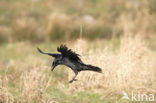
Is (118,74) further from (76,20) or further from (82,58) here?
(76,20)

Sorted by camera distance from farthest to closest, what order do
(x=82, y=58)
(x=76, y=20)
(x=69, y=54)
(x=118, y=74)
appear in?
(x=76, y=20)
(x=82, y=58)
(x=118, y=74)
(x=69, y=54)

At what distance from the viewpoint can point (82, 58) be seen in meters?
8.21

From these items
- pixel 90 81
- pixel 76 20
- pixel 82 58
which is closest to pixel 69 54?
pixel 82 58

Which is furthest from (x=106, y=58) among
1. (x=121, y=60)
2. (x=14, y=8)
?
(x=14, y=8)

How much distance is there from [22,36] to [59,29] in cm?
162

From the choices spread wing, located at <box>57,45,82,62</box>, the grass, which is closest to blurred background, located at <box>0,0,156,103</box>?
the grass

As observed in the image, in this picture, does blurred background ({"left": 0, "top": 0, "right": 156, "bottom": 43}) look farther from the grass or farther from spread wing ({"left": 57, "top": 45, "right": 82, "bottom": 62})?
spread wing ({"left": 57, "top": 45, "right": 82, "bottom": 62})

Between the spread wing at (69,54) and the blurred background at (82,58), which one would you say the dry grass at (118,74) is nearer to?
the blurred background at (82,58)

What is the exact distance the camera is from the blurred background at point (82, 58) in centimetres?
756

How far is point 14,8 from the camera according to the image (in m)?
24.2

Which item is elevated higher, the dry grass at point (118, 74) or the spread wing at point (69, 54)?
the dry grass at point (118, 74)

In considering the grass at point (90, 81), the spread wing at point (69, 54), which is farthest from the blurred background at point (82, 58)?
the spread wing at point (69, 54)

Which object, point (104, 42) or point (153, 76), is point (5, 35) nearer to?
point (104, 42)

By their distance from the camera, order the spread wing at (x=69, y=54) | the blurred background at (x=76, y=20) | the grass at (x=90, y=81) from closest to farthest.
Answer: the spread wing at (x=69, y=54) < the grass at (x=90, y=81) < the blurred background at (x=76, y=20)
